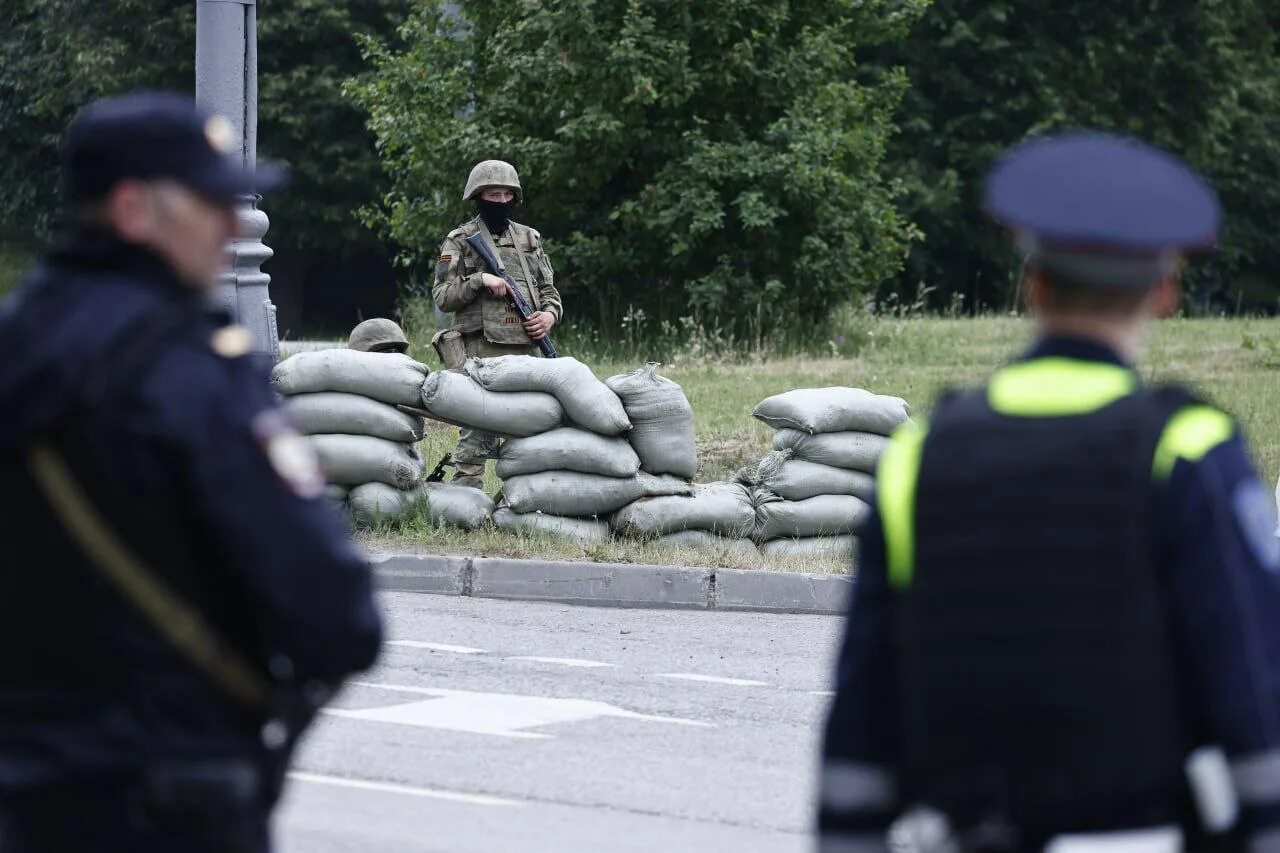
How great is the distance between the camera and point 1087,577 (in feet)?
8.09

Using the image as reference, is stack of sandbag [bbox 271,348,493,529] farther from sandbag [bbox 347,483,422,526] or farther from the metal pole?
the metal pole

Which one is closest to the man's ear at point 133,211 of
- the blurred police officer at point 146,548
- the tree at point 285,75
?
the blurred police officer at point 146,548

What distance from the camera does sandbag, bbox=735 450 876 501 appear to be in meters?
10.9

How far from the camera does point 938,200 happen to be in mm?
37312

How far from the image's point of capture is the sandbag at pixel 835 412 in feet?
35.7

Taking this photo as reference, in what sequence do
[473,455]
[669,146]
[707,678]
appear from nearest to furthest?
[707,678] → [473,455] → [669,146]

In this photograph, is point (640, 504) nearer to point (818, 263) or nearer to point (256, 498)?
point (256, 498)

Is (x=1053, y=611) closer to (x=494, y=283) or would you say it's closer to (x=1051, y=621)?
(x=1051, y=621)

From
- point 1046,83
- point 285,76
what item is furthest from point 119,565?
point 1046,83

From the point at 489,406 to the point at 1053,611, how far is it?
27.8 feet

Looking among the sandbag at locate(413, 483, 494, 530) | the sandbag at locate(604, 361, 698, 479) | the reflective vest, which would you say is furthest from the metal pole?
the reflective vest

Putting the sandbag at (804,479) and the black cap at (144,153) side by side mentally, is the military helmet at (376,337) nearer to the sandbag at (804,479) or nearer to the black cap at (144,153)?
the sandbag at (804,479)

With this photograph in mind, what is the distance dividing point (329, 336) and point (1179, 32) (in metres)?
17.0

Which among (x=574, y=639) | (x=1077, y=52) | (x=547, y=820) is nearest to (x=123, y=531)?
(x=547, y=820)
